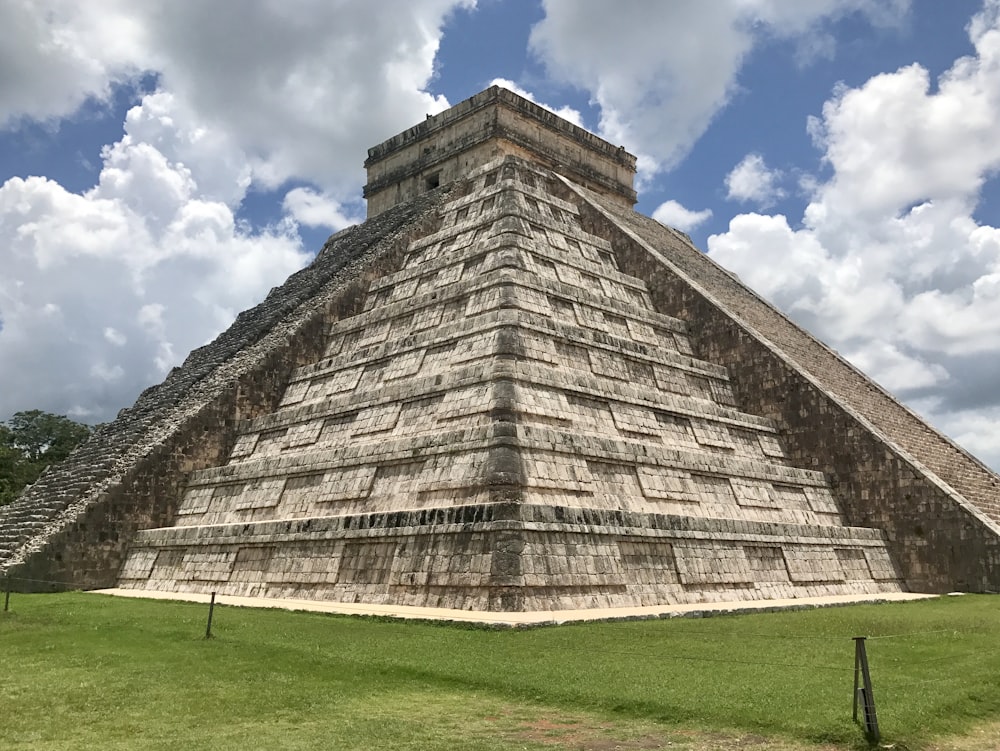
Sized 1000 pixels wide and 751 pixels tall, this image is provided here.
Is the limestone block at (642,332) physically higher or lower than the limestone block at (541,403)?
higher

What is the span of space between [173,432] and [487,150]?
11.9 metres

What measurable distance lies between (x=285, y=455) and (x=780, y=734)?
11262 millimetres

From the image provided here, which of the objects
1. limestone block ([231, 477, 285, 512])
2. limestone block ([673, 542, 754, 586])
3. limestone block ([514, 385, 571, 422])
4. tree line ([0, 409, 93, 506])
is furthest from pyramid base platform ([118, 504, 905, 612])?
tree line ([0, 409, 93, 506])

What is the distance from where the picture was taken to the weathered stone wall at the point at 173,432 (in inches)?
589

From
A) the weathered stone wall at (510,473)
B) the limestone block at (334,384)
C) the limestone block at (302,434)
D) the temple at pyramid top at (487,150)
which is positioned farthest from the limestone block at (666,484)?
the temple at pyramid top at (487,150)

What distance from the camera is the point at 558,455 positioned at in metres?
11.7

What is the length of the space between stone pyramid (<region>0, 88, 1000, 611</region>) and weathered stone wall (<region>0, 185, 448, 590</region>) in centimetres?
6

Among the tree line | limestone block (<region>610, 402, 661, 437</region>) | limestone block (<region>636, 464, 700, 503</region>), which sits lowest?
limestone block (<region>636, 464, 700, 503</region>)

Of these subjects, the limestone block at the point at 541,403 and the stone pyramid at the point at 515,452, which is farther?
the limestone block at the point at 541,403

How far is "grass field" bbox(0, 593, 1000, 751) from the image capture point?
17.0 feet

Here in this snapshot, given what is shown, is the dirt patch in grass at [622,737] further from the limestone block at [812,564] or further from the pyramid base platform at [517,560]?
the limestone block at [812,564]

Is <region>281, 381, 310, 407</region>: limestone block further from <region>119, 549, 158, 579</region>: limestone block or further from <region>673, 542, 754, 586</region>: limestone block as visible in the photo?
<region>673, 542, 754, 586</region>: limestone block

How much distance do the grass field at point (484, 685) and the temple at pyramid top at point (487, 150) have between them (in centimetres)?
1727

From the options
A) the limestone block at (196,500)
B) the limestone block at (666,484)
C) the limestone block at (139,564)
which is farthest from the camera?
the limestone block at (196,500)
